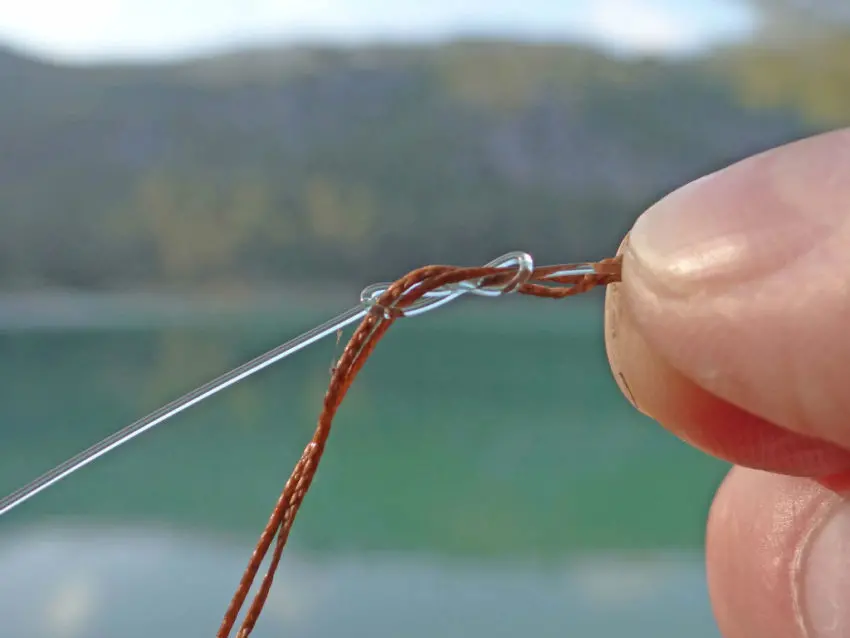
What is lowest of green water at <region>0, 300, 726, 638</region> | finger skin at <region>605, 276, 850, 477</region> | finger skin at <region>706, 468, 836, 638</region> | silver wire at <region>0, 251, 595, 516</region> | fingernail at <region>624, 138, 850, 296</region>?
green water at <region>0, 300, 726, 638</region>

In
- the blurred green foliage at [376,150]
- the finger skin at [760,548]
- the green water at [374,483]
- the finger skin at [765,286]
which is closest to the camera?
the finger skin at [765,286]

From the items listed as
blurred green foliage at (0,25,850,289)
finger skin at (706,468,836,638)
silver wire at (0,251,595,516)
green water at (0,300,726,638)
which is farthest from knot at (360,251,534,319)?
blurred green foliage at (0,25,850,289)

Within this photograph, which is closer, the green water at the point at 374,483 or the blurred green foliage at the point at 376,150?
the green water at the point at 374,483

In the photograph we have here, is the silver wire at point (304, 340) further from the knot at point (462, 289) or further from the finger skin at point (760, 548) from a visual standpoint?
the finger skin at point (760, 548)

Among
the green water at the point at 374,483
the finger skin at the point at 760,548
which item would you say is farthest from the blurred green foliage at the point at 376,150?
the finger skin at the point at 760,548

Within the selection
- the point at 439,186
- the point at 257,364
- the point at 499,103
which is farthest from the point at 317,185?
the point at 257,364

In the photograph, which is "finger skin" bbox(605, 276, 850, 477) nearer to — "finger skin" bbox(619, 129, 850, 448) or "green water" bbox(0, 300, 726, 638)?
"finger skin" bbox(619, 129, 850, 448)
